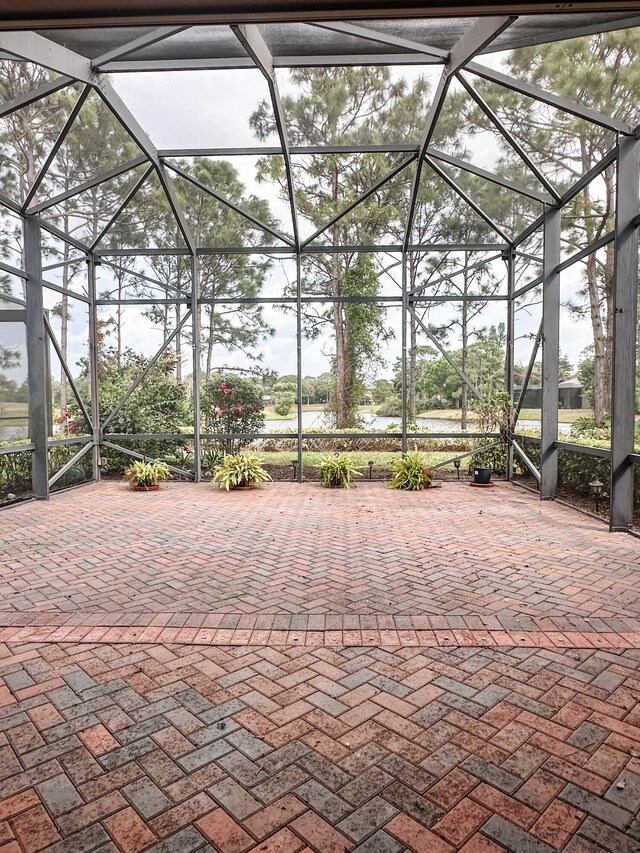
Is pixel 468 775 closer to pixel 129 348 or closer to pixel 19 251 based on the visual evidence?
pixel 19 251

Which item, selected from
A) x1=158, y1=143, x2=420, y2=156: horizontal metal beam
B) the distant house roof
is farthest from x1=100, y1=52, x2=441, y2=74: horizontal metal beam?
the distant house roof

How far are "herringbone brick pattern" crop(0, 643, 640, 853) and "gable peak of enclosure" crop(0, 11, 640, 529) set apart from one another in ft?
12.0

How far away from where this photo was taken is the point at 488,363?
9031 millimetres

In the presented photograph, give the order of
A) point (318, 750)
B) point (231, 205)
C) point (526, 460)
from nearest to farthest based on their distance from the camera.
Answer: point (318, 750) → point (231, 205) → point (526, 460)

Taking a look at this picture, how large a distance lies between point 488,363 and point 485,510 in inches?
139

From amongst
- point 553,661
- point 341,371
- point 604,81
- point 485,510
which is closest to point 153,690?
point 553,661

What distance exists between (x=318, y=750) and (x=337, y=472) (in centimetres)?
641

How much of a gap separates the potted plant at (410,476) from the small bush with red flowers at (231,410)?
2.69 m

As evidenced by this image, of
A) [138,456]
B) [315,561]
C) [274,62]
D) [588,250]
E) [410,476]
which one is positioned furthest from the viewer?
[138,456]

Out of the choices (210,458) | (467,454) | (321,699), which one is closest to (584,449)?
(467,454)

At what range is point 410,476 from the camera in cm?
809

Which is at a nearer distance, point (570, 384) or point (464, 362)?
point (570, 384)

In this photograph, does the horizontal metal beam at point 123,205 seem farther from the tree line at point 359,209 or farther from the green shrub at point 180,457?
the green shrub at point 180,457

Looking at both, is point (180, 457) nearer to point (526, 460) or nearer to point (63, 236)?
point (63, 236)
